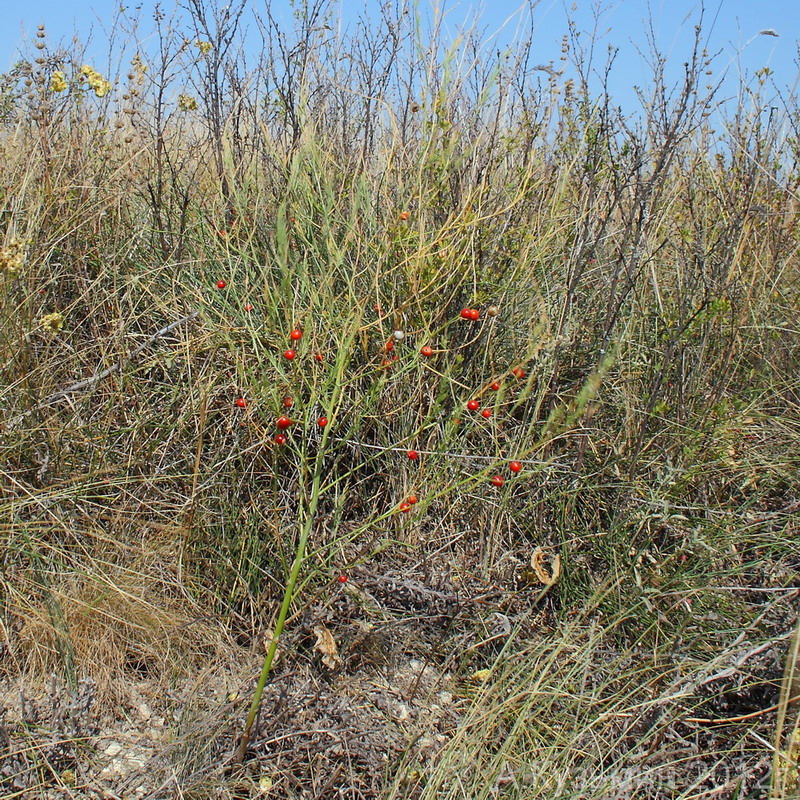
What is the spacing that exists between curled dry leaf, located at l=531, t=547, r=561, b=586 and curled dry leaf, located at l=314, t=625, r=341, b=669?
587mm

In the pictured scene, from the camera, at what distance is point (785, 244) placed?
2.95 metres

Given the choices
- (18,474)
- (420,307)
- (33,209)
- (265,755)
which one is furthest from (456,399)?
(33,209)

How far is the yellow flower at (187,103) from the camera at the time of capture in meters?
2.99

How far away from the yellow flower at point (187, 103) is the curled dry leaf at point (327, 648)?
6.89ft

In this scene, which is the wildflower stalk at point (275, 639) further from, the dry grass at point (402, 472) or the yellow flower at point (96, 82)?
the yellow flower at point (96, 82)

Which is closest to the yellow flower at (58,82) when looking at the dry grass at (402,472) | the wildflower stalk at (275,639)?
the dry grass at (402,472)

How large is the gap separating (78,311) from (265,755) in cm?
173

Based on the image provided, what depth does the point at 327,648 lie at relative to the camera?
6.28 feet

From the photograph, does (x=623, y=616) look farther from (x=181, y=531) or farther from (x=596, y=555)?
(x=181, y=531)

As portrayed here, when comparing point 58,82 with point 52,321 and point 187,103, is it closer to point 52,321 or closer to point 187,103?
point 187,103

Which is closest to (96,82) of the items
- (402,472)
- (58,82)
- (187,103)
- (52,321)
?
(58,82)

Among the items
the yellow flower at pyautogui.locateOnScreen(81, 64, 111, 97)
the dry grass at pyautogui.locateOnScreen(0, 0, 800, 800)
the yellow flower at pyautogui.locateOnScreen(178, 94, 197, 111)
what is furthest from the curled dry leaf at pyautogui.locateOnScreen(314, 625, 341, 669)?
the yellow flower at pyautogui.locateOnScreen(178, 94, 197, 111)

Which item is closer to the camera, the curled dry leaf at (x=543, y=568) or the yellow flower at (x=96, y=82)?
the curled dry leaf at (x=543, y=568)

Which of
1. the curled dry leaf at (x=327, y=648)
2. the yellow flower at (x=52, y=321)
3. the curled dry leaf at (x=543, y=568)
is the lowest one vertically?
the curled dry leaf at (x=327, y=648)
